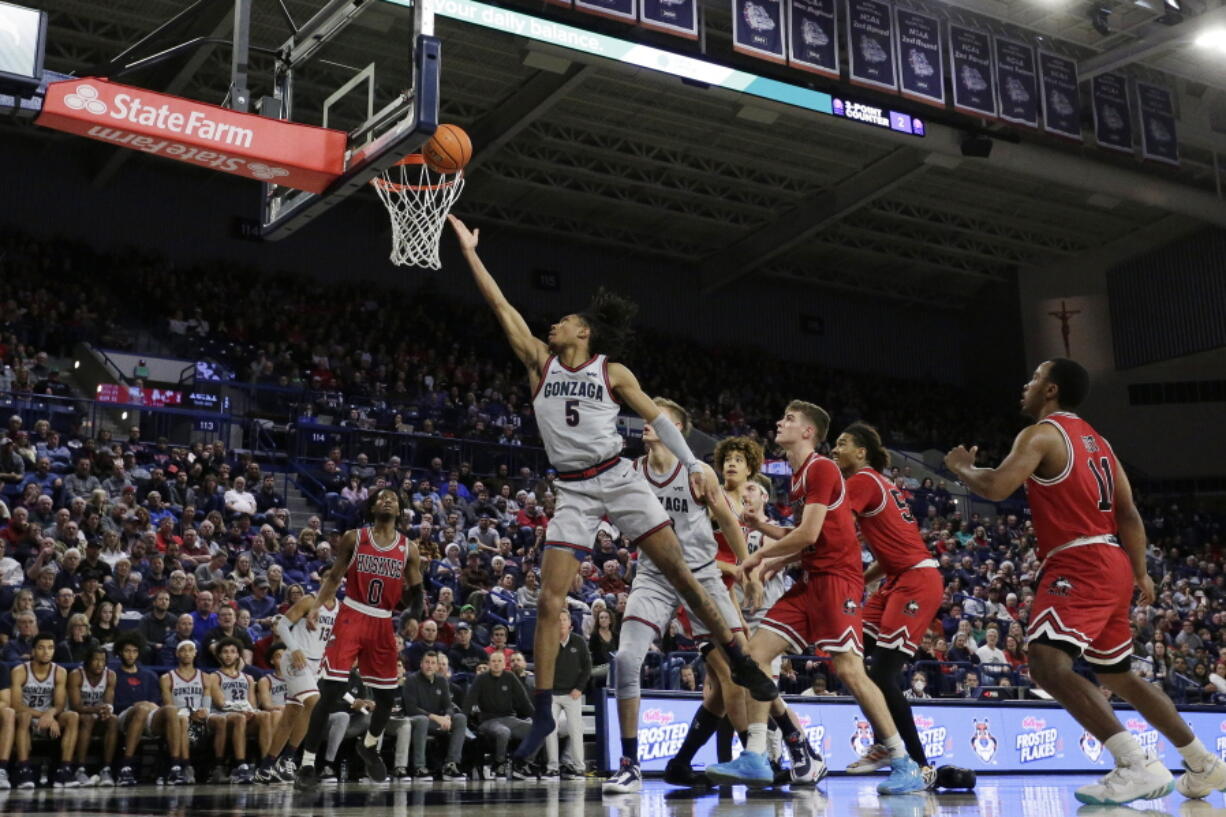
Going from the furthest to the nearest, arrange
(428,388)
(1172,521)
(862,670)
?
(1172,521) → (428,388) → (862,670)

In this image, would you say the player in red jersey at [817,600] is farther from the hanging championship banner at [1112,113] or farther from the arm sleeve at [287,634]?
the hanging championship banner at [1112,113]

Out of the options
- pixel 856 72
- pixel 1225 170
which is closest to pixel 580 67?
pixel 856 72

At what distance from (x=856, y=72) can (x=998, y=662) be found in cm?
887

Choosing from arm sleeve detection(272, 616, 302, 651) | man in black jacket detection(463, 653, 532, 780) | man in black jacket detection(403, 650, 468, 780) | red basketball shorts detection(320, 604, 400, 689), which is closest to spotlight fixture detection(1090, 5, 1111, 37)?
man in black jacket detection(463, 653, 532, 780)

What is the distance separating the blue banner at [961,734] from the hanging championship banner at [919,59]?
9821 mm

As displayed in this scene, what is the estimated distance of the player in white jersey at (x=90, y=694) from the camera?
10.2 metres

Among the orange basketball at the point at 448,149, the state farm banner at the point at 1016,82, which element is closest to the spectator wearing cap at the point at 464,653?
the orange basketball at the point at 448,149

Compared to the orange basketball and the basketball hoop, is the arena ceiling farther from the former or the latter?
the orange basketball

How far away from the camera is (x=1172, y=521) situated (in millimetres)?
30031

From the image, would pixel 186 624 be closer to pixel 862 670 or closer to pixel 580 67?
pixel 862 670

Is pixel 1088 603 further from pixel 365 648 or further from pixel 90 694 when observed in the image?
pixel 90 694

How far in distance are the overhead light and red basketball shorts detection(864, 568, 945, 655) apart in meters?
16.2

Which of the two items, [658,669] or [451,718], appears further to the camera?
[658,669]

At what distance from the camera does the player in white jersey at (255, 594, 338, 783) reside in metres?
10.2
